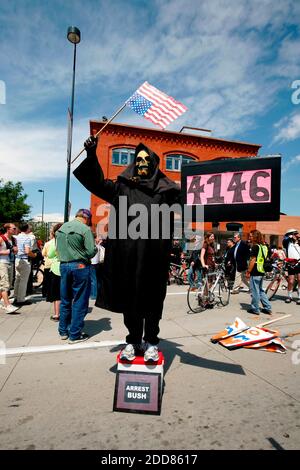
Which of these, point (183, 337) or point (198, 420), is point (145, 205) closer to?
point (198, 420)

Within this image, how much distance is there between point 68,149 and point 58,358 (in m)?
7.79

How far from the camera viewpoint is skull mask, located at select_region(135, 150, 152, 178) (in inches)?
102

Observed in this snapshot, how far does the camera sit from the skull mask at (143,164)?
2591 mm

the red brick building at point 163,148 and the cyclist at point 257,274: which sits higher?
the red brick building at point 163,148

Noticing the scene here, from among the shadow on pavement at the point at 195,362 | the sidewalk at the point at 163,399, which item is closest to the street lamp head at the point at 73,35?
the sidewalk at the point at 163,399

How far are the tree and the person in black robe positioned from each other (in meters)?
38.9

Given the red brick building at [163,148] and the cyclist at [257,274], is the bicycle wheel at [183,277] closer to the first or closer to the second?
the cyclist at [257,274]

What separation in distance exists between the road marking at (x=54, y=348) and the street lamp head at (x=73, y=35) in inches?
403

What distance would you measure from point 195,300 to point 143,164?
4.37 meters

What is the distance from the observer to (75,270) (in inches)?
157

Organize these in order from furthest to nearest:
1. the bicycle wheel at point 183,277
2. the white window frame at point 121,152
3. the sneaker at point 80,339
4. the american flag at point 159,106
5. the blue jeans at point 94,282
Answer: the white window frame at point 121,152 < the bicycle wheel at point 183,277 < the blue jeans at point 94,282 < the american flag at point 159,106 < the sneaker at point 80,339

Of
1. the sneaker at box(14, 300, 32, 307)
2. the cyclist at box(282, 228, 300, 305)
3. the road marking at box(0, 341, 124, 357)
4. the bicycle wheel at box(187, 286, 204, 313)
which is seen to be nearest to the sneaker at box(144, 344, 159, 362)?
the road marking at box(0, 341, 124, 357)
